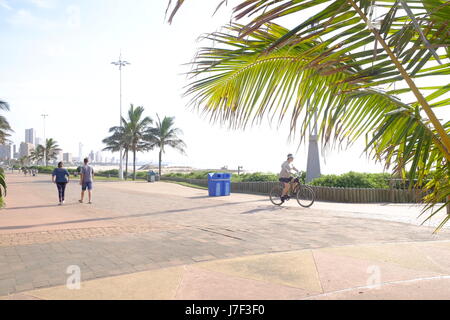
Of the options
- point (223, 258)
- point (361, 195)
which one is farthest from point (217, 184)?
point (223, 258)

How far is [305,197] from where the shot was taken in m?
11.3

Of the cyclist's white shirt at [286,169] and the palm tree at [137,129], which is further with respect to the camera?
the palm tree at [137,129]

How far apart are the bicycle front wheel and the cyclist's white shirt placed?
656mm

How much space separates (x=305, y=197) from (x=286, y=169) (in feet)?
3.68

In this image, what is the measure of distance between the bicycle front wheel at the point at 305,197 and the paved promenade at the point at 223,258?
2657 mm

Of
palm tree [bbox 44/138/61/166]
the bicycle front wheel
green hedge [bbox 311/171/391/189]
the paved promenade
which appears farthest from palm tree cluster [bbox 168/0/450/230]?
palm tree [bbox 44/138/61/166]

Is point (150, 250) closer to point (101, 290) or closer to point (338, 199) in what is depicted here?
point (101, 290)

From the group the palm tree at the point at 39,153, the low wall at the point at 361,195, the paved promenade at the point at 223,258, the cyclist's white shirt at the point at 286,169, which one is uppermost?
the palm tree at the point at 39,153

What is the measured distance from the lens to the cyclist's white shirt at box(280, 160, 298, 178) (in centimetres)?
1147

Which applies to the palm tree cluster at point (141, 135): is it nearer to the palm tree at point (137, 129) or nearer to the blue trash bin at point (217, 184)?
the palm tree at point (137, 129)

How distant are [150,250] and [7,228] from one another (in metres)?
3.90

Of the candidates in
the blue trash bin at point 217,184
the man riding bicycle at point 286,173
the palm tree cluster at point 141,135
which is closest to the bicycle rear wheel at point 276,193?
the man riding bicycle at point 286,173

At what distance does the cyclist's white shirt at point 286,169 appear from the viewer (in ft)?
37.6
